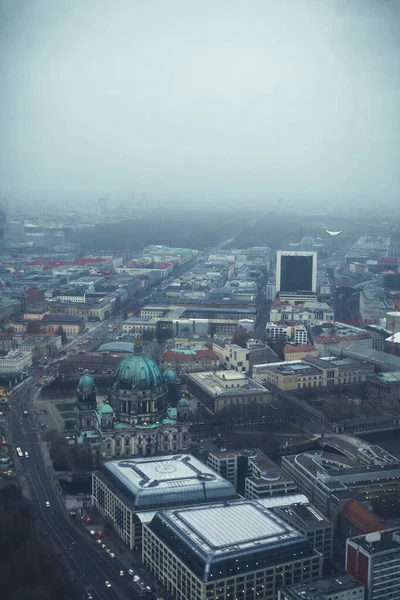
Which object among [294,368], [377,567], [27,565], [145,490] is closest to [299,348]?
[294,368]

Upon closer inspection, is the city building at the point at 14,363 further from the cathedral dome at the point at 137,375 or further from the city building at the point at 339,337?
the city building at the point at 339,337

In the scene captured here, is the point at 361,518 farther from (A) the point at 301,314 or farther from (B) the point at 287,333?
(A) the point at 301,314

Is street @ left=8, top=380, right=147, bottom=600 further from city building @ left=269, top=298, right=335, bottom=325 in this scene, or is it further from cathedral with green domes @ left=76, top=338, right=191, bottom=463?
city building @ left=269, top=298, right=335, bottom=325

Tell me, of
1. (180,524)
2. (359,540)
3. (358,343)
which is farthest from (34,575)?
(358,343)

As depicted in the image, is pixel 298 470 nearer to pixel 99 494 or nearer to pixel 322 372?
pixel 99 494

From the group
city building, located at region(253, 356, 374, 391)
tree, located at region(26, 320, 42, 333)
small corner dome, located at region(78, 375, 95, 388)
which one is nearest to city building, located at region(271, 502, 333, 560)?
small corner dome, located at region(78, 375, 95, 388)

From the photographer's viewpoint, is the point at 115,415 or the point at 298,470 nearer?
the point at 298,470
